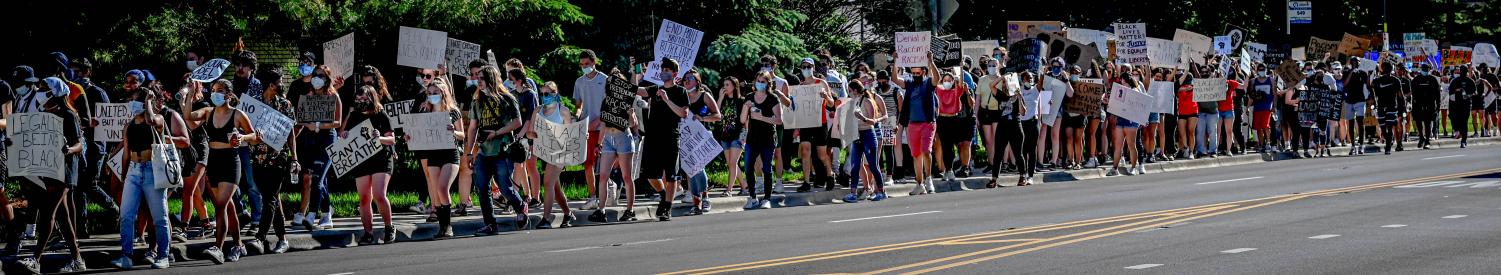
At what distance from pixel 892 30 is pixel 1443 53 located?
621 inches

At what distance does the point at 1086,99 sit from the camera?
24172 millimetres

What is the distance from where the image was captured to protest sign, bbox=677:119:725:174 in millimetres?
17500

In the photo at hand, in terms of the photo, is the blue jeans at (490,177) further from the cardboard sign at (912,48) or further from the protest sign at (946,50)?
the protest sign at (946,50)

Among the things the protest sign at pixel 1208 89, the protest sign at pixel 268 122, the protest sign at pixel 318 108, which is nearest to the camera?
the protest sign at pixel 268 122

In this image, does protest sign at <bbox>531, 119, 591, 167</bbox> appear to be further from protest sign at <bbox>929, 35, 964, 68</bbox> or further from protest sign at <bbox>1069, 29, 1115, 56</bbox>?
protest sign at <bbox>1069, 29, 1115, 56</bbox>

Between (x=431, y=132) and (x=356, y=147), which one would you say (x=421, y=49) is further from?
(x=356, y=147)

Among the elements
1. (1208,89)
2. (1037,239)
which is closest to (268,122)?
(1037,239)

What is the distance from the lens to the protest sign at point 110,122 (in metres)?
13.6

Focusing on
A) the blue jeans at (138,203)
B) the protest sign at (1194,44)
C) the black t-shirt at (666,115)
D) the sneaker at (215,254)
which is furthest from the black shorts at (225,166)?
the protest sign at (1194,44)

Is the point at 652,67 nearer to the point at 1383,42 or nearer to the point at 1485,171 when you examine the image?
the point at 1485,171

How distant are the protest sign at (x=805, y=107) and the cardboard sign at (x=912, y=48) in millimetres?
1663

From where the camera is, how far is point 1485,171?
22328 millimetres

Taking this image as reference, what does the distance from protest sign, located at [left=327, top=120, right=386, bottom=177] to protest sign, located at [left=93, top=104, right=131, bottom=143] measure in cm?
169

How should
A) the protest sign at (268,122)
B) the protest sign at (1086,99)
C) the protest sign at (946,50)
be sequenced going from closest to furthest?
1. the protest sign at (268,122)
2. the protest sign at (946,50)
3. the protest sign at (1086,99)
